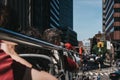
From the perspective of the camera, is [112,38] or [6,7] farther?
[112,38]

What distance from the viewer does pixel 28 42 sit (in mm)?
2236

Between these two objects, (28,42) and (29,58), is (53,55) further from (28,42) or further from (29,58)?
(28,42)

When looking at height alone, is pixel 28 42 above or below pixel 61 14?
below

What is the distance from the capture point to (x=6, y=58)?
1.59m

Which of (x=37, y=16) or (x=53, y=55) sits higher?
(x=37, y=16)

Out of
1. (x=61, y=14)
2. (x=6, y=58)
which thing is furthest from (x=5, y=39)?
(x=61, y=14)

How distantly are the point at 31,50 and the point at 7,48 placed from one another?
3.34 feet

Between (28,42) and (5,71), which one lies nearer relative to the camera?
(5,71)

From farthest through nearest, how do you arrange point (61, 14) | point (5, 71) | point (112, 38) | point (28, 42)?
point (61, 14), point (112, 38), point (28, 42), point (5, 71)

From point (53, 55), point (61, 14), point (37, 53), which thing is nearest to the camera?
point (37, 53)

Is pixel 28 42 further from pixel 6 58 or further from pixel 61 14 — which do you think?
pixel 61 14

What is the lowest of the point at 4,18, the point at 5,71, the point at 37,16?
the point at 5,71

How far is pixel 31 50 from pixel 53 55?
55 centimetres

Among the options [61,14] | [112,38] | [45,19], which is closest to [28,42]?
[45,19]
